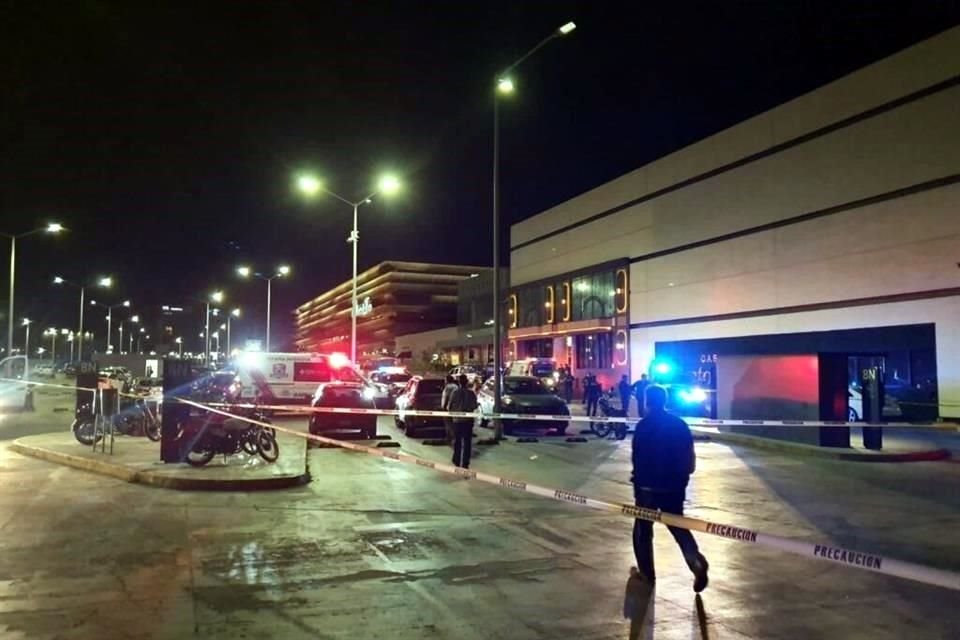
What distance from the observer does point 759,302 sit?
39.3 metres

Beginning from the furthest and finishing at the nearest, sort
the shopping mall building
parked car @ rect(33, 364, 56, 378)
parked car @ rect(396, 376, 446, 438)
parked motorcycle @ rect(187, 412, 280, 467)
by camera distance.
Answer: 1. parked car @ rect(33, 364, 56, 378)
2. the shopping mall building
3. parked car @ rect(396, 376, 446, 438)
4. parked motorcycle @ rect(187, 412, 280, 467)

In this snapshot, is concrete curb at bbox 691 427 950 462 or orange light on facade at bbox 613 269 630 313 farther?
orange light on facade at bbox 613 269 630 313

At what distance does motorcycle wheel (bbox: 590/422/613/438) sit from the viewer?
23223 mm

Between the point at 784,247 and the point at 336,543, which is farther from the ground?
the point at 784,247

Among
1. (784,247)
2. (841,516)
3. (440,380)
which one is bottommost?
(841,516)

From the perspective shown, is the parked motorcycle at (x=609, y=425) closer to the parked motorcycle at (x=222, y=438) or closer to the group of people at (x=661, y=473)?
the parked motorcycle at (x=222, y=438)

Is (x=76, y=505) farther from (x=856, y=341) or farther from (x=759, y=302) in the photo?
(x=759, y=302)

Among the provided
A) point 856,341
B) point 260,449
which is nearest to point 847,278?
point 856,341

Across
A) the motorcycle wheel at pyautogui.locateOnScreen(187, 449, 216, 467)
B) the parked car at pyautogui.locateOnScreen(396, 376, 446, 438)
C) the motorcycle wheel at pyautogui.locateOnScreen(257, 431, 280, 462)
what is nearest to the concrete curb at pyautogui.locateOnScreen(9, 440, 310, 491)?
the motorcycle wheel at pyautogui.locateOnScreen(257, 431, 280, 462)

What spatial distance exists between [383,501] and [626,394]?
15642 mm

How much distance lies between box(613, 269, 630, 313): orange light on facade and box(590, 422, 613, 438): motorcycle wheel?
26.4m

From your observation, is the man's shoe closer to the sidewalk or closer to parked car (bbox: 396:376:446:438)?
the sidewalk

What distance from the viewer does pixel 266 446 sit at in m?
15.1

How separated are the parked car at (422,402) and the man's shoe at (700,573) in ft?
48.3
